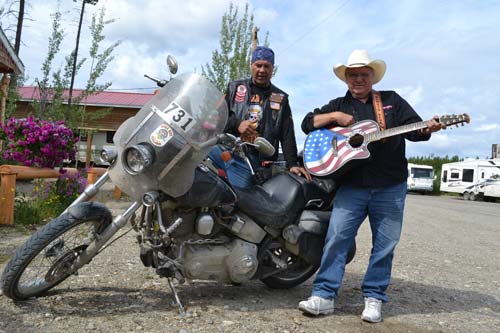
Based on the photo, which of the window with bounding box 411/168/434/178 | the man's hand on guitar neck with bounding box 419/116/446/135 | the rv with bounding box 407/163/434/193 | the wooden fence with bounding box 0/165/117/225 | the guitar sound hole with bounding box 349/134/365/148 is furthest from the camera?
the window with bounding box 411/168/434/178

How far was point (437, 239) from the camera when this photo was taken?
8.43 metres

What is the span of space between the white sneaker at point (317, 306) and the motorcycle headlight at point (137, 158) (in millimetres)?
1572

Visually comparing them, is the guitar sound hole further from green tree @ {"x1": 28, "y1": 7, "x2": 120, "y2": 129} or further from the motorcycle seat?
green tree @ {"x1": 28, "y1": 7, "x2": 120, "y2": 129}

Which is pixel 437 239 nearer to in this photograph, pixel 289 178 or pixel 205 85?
pixel 289 178

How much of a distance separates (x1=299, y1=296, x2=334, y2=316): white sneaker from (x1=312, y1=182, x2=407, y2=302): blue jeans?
3.5 inches

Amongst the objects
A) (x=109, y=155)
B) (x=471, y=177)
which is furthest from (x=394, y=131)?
(x=471, y=177)

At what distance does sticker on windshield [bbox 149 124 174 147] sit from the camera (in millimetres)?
3002

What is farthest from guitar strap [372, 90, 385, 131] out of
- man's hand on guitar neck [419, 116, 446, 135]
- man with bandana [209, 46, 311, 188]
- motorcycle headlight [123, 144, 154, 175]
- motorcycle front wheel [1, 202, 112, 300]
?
motorcycle front wheel [1, 202, 112, 300]

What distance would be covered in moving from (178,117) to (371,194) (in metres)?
1.63

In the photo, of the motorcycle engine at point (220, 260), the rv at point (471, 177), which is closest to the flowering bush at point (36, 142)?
the motorcycle engine at point (220, 260)

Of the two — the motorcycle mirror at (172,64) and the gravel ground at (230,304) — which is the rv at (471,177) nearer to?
the gravel ground at (230,304)

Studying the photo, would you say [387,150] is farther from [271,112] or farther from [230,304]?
[230,304]

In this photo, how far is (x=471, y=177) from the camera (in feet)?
105

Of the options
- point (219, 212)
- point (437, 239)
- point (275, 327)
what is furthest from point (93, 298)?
point (437, 239)
